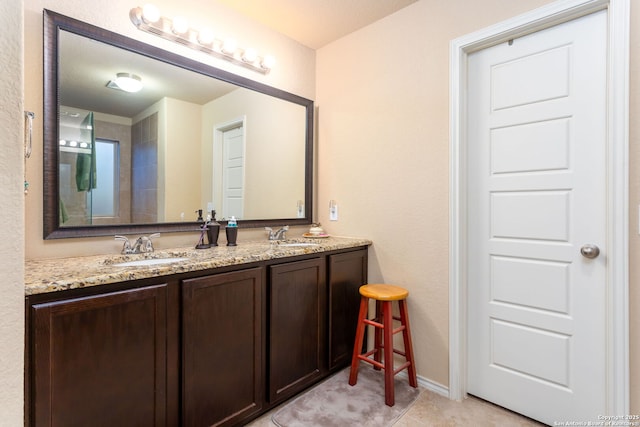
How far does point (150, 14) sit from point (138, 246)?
4.02ft

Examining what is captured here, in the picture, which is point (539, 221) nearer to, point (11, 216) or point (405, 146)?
point (405, 146)

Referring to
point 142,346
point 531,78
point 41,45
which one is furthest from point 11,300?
point 531,78

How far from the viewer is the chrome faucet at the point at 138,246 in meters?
1.69

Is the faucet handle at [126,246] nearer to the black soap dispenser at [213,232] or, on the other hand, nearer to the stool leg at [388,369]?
the black soap dispenser at [213,232]

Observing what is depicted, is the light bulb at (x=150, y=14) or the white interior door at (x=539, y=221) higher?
the light bulb at (x=150, y=14)

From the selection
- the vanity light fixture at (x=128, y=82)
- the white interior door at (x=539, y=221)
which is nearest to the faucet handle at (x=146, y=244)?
the vanity light fixture at (x=128, y=82)

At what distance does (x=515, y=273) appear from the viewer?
5.98 feet

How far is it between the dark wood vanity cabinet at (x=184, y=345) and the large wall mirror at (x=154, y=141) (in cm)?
58

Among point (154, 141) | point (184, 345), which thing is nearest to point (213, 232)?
point (154, 141)

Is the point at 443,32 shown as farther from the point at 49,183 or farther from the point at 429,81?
the point at 49,183

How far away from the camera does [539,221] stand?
1734mm

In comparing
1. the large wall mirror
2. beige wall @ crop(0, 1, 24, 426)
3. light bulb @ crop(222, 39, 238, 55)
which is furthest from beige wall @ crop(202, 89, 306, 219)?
beige wall @ crop(0, 1, 24, 426)

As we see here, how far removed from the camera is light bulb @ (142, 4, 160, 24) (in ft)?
5.64

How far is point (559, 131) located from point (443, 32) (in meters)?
0.90
